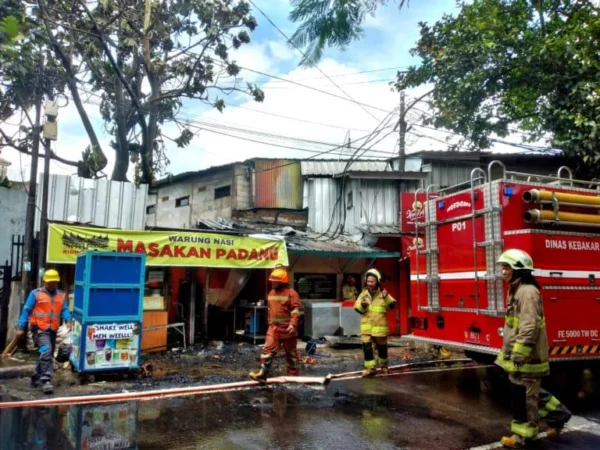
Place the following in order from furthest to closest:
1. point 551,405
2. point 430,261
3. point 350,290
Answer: point 350,290
point 430,261
point 551,405

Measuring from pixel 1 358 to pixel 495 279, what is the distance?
8.80 m

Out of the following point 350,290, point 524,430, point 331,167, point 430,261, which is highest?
point 331,167

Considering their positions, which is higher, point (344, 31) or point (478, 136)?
point (478, 136)

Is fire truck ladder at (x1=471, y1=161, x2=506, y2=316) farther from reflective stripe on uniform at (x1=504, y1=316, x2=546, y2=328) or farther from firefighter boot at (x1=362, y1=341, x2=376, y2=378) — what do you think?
firefighter boot at (x1=362, y1=341, x2=376, y2=378)

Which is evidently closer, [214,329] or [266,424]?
[266,424]

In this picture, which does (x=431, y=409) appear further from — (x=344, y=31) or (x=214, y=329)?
(x=214, y=329)

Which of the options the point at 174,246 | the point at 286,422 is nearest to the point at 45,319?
the point at 174,246

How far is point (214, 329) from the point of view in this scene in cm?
1348

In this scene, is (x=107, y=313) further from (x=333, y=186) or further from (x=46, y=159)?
(x=333, y=186)

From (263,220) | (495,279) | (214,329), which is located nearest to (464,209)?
(495,279)

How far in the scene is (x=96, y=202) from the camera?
11688 millimetres

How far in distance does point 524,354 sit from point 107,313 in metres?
6.17

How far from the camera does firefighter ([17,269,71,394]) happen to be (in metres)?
7.22

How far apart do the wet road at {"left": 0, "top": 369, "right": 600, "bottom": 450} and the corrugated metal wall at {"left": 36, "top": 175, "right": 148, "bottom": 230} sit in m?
6.22
